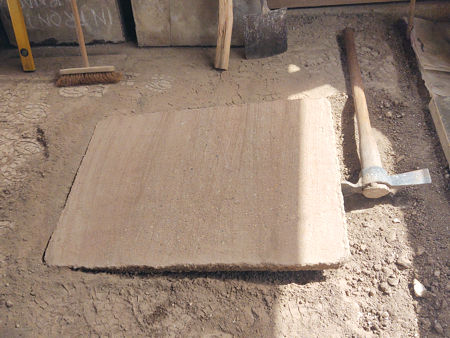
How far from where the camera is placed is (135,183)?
99.5 inches

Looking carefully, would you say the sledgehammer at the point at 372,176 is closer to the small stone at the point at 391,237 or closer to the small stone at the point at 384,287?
the small stone at the point at 391,237

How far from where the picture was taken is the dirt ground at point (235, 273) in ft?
6.62

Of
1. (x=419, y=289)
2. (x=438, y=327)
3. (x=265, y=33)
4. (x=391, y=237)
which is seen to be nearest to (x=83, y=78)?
(x=265, y=33)

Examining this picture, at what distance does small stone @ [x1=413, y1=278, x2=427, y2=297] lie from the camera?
6.75 feet

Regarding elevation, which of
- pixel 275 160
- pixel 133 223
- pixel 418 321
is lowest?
pixel 418 321

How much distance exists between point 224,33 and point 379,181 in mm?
1794

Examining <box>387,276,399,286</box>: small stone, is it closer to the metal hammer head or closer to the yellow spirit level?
the metal hammer head

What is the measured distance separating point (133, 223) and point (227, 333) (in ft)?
2.57

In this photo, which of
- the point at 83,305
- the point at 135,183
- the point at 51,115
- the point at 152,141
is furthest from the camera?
the point at 51,115

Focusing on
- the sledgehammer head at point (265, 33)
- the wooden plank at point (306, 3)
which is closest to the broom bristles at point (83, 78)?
the sledgehammer head at point (265, 33)

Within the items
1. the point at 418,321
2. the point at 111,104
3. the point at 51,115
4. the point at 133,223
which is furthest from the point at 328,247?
the point at 51,115

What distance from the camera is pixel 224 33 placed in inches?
135

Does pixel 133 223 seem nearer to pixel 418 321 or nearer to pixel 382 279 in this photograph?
pixel 382 279

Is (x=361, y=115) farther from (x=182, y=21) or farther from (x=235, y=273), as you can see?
(x=182, y=21)
